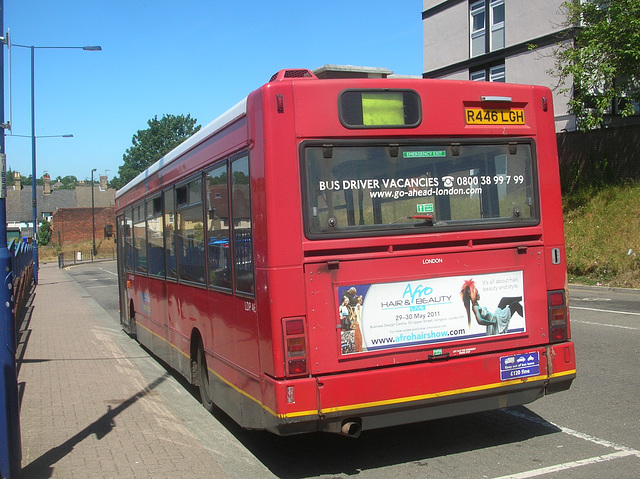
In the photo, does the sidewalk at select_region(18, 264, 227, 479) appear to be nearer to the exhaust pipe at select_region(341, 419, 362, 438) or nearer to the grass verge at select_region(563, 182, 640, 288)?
the exhaust pipe at select_region(341, 419, 362, 438)

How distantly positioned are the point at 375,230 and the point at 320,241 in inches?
18.0

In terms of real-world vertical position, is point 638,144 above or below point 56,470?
above

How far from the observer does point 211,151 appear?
6359mm

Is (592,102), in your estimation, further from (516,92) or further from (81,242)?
(81,242)

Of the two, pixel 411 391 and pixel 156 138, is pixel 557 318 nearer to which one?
pixel 411 391

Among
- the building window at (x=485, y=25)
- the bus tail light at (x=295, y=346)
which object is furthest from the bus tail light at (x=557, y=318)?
the building window at (x=485, y=25)

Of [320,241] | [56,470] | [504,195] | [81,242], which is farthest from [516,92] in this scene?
[81,242]

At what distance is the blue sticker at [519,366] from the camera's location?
17.3 feet

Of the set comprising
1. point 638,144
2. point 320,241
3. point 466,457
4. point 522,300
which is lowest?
point 466,457

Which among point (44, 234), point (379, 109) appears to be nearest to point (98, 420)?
point (379, 109)

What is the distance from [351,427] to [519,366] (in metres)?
1.49

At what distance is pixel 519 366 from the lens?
5332mm

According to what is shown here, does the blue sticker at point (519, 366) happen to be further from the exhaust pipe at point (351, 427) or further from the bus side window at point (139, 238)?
the bus side window at point (139, 238)

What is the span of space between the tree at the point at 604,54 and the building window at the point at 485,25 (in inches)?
231
